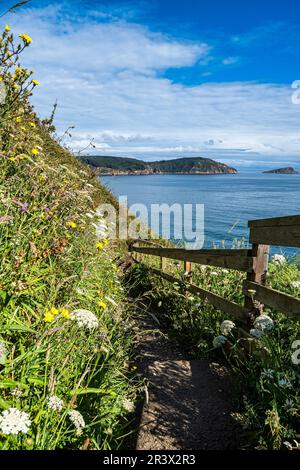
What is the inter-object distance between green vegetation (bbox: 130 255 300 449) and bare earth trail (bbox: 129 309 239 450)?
17 cm

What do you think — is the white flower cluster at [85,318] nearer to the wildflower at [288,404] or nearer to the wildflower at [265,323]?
the wildflower at [288,404]

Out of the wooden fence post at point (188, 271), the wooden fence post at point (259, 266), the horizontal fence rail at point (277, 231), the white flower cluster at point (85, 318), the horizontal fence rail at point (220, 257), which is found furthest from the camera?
the wooden fence post at point (188, 271)

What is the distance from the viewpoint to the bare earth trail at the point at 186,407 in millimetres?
3031

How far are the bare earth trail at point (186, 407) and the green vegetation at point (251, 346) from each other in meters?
0.17

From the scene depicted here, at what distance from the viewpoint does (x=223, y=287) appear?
566 centimetres

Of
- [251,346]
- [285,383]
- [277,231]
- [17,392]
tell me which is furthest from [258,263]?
[17,392]

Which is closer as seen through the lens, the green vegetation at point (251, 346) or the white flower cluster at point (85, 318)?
the white flower cluster at point (85, 318)

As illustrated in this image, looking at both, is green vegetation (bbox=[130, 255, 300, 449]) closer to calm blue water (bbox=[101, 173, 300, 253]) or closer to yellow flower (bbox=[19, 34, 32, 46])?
calm blue water (bbox=[101, 173, 300, 253])

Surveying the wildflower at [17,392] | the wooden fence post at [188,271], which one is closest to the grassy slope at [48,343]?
the wildflower at [17,392]

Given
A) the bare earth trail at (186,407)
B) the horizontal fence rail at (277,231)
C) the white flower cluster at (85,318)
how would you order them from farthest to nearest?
the horizontal fence rail at (277,231)
the bare earth trail at (186,407)
the white flower cluster at (85,318)

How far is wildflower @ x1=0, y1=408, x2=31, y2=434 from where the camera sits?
1725 millimetres
